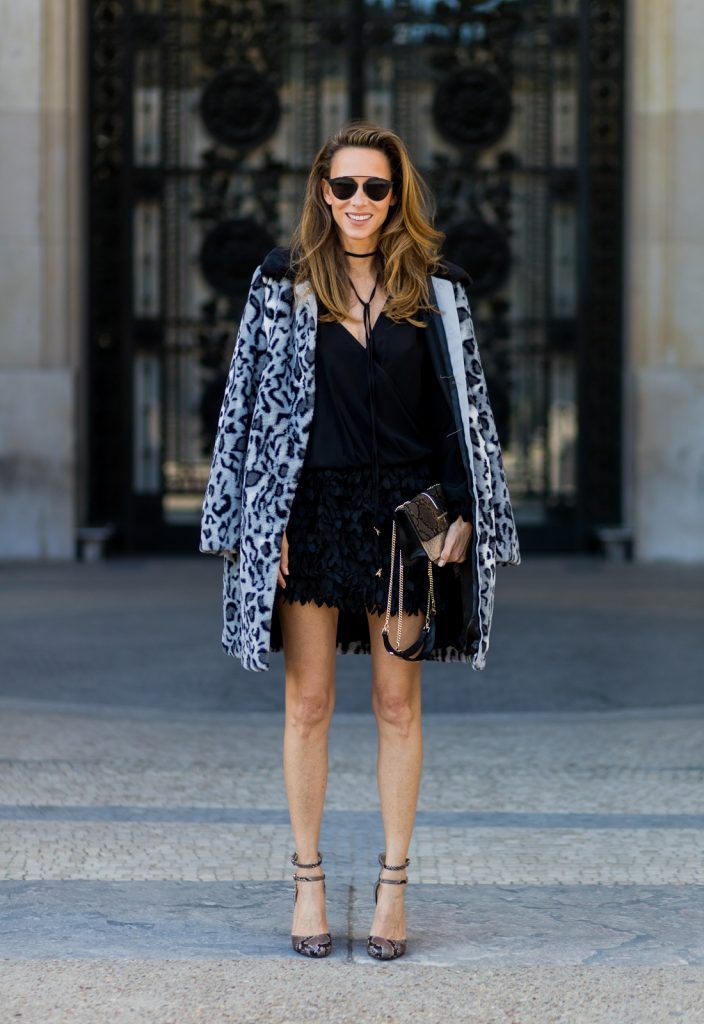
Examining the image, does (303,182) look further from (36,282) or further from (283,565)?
(283,565)

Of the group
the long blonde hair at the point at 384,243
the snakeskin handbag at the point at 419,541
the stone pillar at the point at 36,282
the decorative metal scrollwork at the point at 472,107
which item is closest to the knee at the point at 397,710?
the snakeskin handbag at the point at 419,541

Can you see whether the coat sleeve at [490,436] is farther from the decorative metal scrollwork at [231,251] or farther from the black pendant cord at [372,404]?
the decorative metal scrollwork at [231,251]

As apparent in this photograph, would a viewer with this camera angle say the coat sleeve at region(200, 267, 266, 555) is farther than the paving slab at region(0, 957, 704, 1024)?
Yes

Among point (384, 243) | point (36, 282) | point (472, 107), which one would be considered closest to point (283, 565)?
point (384, 243)

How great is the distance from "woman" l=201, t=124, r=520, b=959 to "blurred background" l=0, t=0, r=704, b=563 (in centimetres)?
927

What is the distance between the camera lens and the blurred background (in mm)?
13281

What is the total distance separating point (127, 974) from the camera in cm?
385

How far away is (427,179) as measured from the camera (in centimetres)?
1327

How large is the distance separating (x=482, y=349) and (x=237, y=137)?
8.21ft

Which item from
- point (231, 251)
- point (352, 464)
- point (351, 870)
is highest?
point (231, 251)

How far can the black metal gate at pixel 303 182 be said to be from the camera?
44.3ft

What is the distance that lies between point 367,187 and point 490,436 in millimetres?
637

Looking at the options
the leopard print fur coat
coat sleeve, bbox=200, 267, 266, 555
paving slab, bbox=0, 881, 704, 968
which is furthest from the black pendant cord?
paving slab, bbox=0, 881, 704, 968

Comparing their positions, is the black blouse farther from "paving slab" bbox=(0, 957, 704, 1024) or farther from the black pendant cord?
"paving slab" bbox=(0, 957, 704, 1024)
